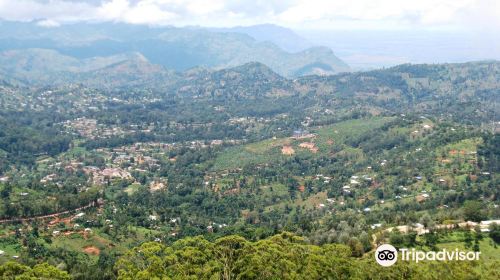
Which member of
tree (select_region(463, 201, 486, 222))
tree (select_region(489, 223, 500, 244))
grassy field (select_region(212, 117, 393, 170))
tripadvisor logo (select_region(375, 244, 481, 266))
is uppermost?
tripadvisor logo (select_region(375, 244, 481, 266))

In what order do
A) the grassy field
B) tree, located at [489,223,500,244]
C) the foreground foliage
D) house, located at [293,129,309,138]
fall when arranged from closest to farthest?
the foreground foliage → tree, located at [489,223,500,244] → the grassy field → house, located at [293,129,309,138]

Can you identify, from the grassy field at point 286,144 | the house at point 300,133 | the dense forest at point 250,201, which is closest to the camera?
the dense forest at point 250,201

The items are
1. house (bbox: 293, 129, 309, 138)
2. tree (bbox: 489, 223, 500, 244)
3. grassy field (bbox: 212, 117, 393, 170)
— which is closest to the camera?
tree (bbox: 489, 223, 500, 244)

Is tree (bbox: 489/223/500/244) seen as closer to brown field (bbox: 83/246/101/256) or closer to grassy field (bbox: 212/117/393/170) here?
brown field (bbox: 83/246/101/256)

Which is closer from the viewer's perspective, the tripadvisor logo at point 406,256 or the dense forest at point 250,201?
the tripadvisor logo at point 406,256

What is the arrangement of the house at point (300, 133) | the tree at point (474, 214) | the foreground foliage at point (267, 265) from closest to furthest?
the foreground foliage at point (267, 265) → the tree at point (474, 214) → the house at point (300, 133)

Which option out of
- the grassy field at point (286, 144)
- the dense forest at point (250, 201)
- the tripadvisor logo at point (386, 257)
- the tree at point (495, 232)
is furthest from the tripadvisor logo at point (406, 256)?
the grassy field at point (286, 144)

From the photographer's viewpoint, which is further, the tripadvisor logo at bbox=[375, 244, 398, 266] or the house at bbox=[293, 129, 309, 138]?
the house at bbox=[293, 129, 309, 138]

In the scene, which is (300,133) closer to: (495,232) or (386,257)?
(495,232)

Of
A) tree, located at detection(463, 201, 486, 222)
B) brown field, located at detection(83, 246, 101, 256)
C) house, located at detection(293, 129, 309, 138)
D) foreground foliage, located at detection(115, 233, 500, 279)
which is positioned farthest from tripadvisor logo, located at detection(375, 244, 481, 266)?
house, located at detection(293, 129, 309, 138)

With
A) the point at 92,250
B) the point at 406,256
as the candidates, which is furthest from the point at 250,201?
the point at 406,256

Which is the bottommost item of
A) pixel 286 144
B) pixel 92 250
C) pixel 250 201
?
pixel 250 201

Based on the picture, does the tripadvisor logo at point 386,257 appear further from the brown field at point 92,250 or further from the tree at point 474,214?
the brown field at point 92,250

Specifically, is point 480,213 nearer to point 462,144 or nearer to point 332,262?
point 332,262
